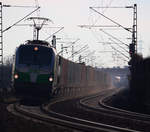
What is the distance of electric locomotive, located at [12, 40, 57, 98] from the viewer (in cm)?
2356

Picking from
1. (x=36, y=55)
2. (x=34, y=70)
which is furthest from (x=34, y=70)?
(x=36, y=55)

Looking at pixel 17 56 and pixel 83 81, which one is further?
pixel 83 81

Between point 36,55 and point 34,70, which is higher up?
point 36,55

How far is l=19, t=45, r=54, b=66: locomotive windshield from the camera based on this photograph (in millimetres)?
24125

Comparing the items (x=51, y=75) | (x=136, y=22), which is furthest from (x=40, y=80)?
(x=136, y=22)

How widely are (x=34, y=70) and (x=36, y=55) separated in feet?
3.36

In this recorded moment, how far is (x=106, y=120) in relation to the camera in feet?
52.2

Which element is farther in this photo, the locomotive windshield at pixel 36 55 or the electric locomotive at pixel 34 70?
the locomotive windshield at pixel 36 55

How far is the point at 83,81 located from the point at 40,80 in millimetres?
27321

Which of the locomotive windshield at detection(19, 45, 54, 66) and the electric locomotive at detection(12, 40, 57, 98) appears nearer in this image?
the electric locomotive at detection(12, 40, 57, 98)

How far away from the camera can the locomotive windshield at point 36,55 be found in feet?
79.2

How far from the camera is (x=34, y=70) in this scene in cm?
2377

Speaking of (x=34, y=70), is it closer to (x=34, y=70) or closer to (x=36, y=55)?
(x=34, y=70)

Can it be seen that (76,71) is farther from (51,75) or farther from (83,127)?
(83,127)
